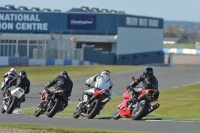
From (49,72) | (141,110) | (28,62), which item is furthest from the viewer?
(28,62)

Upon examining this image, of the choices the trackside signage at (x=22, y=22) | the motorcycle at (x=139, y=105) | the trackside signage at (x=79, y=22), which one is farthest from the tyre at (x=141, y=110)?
the trackside signage at (x=22, y=22)

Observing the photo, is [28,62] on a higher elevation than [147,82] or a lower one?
lower

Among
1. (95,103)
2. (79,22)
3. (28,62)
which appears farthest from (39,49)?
(95,103)

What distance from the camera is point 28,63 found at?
53531mm

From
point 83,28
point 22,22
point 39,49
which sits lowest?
point 39,49

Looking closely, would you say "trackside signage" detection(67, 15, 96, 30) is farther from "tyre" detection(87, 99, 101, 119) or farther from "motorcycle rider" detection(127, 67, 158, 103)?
"motorcycle rider" detection(127, 67, 158, 103)

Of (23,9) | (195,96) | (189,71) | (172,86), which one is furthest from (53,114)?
(23,9)

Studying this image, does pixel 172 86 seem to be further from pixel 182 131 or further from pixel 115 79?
pixel 182 131

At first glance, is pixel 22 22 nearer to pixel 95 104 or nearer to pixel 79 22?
pixel 79 22

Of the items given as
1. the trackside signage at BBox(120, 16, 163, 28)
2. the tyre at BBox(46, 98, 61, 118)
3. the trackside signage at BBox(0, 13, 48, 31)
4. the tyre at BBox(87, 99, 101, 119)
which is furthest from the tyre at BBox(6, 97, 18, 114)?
the trackside signage at BBox(0, 13, 48, 31)

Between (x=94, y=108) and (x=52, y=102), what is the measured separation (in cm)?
135

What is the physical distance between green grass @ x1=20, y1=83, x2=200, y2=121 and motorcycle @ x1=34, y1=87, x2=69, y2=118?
923 mm

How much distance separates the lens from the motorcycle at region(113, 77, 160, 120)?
17.8 m

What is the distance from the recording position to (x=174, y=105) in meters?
27.3
